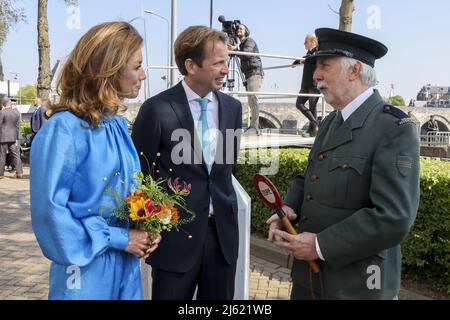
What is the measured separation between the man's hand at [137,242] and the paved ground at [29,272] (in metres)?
2.88

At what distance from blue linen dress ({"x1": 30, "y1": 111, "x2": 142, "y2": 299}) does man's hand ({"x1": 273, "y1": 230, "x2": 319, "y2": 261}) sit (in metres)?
0.77

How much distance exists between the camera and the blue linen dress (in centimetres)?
173

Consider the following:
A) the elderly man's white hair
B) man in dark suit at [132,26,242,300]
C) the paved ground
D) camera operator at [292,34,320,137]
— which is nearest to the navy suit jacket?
man in dark suit at [132,26,242,300]

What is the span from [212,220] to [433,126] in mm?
31853

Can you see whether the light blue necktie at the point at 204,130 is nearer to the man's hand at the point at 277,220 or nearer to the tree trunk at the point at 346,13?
the man's hand at the point at 277,220

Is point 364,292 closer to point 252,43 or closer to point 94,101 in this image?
point 94,101

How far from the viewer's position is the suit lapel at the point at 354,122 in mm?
2094

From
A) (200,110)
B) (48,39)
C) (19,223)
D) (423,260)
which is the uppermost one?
(48,39)

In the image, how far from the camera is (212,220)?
8.87 feet

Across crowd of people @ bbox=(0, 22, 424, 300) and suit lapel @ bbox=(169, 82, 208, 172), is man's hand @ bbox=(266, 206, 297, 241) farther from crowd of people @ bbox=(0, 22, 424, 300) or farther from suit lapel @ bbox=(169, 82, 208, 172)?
suit lapel @ bbox=(169, 82, 208, 172)

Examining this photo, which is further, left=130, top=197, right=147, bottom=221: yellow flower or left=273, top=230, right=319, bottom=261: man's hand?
left=273, top=230, right=319, bottom=261: man's hand

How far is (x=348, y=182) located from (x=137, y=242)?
3.41 ft

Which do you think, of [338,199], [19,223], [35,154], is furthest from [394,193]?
[19,223]

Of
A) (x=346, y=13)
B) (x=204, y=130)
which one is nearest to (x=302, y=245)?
(x=204, y=130)
